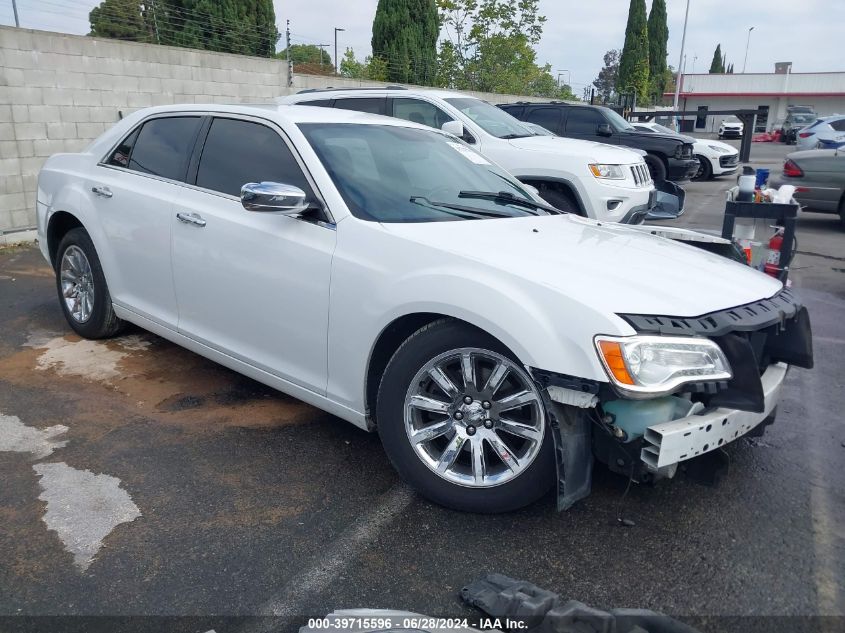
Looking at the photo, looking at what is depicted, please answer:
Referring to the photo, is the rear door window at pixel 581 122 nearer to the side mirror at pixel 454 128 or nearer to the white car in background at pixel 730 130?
the side mirror at pixel 454 128

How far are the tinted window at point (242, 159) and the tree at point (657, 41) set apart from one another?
5832 centimetres

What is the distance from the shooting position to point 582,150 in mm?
8398

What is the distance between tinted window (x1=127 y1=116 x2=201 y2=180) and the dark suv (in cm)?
971

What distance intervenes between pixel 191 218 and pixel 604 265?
227 centimetres

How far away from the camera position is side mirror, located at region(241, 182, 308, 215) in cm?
339

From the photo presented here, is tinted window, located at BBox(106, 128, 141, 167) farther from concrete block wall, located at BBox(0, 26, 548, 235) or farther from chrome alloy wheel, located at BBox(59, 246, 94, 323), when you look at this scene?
concrete block wall, located at BBox(0, 26, 548, 235)

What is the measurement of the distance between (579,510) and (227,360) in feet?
6.63

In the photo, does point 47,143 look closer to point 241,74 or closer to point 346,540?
point 241,74

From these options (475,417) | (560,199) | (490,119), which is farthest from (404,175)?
(490,119)

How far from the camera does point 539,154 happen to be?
8.35 metres

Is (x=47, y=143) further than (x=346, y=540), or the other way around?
(x=47, y=143)

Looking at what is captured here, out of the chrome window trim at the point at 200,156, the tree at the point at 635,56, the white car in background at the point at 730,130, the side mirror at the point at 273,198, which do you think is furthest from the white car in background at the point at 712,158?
the tree at the point at 635,56

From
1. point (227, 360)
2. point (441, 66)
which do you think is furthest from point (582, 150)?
point (441, 66)

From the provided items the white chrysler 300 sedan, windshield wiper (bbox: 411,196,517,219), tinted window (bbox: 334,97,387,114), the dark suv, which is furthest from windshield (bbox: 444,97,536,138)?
windshield wiper (bbox: 411,196,517,219)
